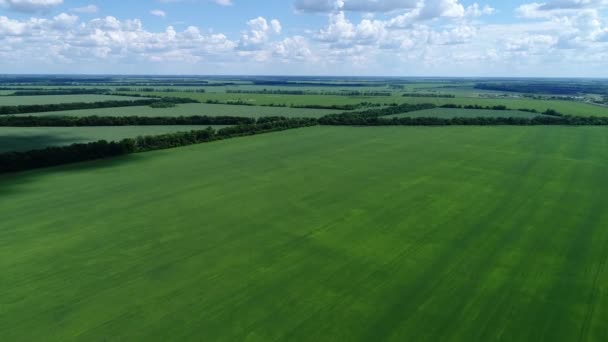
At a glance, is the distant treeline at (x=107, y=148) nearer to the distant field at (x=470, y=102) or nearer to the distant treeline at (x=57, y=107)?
the distant treeline at (x=57, y=107)

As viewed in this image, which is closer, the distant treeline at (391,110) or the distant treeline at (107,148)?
the distant treeline at (107,148)

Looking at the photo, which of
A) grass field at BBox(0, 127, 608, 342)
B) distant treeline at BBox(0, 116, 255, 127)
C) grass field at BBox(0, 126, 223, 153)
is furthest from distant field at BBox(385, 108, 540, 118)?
grass field at BBox(0, 127, 608, 342)

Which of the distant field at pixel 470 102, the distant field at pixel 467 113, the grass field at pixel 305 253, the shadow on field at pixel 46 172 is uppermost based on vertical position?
the distant field at pixel 470 102

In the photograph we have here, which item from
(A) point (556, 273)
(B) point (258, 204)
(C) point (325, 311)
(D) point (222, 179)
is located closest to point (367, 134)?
(D) point (222, 179)

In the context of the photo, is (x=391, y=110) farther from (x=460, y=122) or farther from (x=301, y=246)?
(x=301, y=246)

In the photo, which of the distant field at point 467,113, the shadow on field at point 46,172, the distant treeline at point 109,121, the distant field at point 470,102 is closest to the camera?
the shadow on field at point 46,172

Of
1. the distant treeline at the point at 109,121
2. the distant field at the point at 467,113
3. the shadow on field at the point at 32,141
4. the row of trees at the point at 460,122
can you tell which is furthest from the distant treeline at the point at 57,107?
the distant field at the point at 467,113
